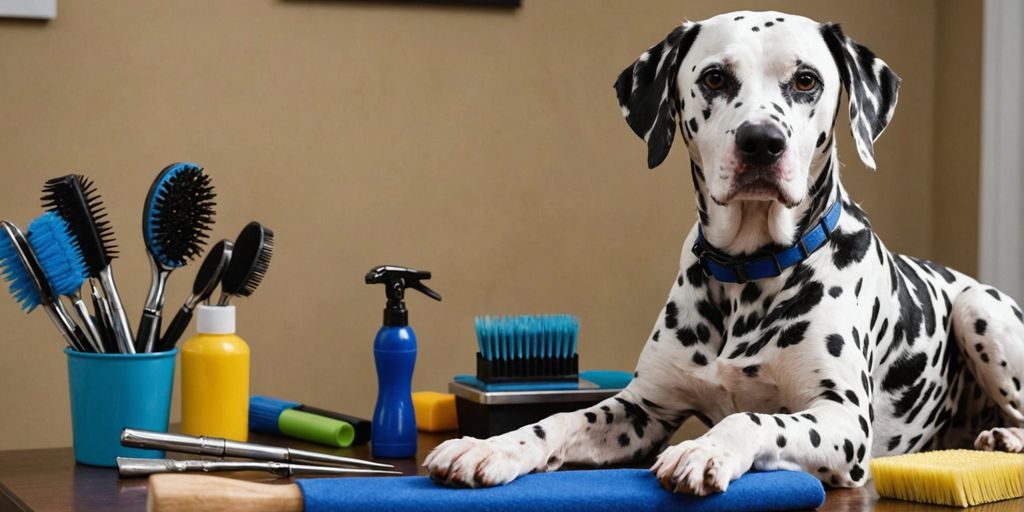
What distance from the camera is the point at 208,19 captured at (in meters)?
2.31

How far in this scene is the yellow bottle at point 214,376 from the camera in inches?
52.9

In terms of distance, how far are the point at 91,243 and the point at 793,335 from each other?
2.51ft

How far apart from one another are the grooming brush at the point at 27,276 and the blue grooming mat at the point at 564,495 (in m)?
0.45

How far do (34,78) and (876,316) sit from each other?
62.5 inches

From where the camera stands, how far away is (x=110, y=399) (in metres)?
1.27

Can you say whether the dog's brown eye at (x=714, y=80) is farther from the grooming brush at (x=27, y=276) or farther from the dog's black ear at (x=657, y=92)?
the grooming brush at (x=27, y=276)

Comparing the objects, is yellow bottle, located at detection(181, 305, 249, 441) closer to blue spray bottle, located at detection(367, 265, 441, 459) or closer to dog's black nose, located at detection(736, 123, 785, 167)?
blue spray bottle, located at detection(367, 265, 441, 459)

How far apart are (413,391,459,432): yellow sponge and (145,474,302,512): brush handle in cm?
61

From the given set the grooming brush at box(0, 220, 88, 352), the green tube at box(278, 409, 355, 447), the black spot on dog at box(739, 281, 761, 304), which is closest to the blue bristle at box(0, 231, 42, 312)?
the grooming brush at box(0, 220, 88, 352)

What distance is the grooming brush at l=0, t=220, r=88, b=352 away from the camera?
1.24 meters

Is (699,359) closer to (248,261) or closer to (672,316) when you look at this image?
(672,316)

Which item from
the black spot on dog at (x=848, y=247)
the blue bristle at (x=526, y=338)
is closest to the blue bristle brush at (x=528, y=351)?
the blue bristle at (x=526, y=338)

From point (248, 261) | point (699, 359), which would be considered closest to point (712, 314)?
point (699, 359)

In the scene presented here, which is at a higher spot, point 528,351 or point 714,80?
point 714,80
